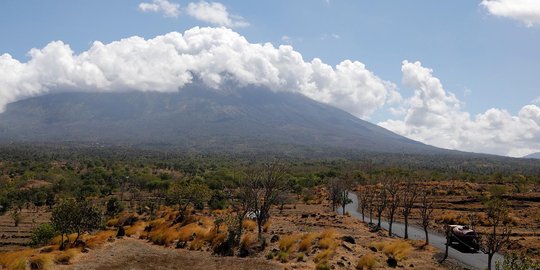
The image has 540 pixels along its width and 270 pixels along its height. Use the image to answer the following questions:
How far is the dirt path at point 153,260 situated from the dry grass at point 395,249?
677cm

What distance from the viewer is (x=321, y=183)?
313ft

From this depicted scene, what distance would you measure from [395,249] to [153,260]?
1361cm

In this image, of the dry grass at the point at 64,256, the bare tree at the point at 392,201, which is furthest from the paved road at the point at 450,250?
the dry grass at the point at 64,256

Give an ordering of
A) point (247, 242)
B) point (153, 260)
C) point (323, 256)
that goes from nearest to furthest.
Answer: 1. point (323, 256)
2. point (153, 260)
3. point (247, 242)

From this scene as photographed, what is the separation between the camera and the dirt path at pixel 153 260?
23.2 m

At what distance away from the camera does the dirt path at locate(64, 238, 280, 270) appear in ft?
76.3

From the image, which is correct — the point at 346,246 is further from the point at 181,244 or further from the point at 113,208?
the point at 113,208

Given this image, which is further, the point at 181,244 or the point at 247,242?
the point at 181,244

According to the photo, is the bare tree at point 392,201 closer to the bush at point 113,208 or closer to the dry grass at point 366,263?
the dry grass at point 366,263

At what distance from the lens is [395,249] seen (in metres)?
25.6

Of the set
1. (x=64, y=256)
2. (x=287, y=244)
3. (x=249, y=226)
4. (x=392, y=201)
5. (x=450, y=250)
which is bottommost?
(x=64, y=256)

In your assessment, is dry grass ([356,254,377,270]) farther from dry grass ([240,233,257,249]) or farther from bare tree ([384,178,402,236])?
bare tree ([384,178,402,236])

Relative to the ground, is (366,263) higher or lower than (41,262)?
higher

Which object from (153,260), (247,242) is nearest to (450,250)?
(247,242)
